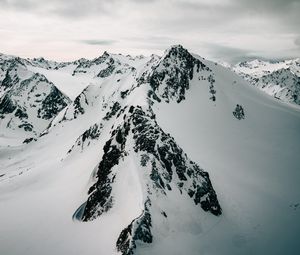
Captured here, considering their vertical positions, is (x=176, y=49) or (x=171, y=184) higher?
(x=176, y=49)

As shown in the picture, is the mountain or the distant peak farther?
the distant peak

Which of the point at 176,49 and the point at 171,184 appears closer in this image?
the point at 171,184

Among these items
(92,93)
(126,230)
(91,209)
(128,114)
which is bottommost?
(92,93)

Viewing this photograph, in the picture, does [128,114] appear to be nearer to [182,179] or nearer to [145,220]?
[182,179]

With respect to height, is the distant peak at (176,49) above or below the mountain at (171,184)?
above

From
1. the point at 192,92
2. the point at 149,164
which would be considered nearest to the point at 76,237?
the point at 149,164

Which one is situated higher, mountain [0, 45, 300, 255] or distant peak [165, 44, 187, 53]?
distant peak [165, 44, 187, 53]

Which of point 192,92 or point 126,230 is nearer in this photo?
point 126,230

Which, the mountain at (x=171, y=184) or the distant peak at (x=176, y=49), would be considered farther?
the distant peak at (x=176, y=49)
